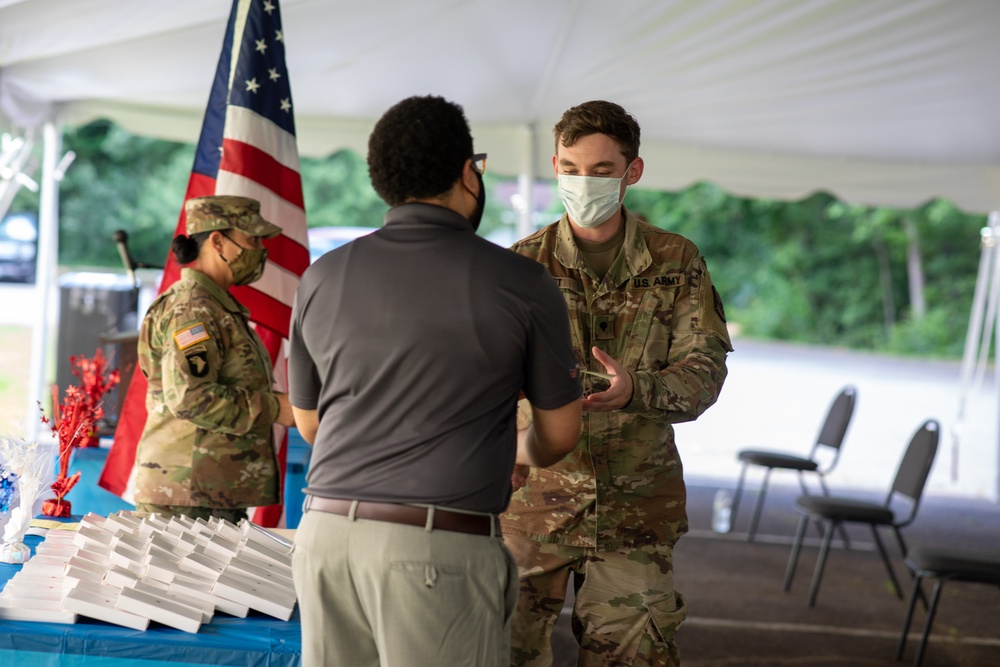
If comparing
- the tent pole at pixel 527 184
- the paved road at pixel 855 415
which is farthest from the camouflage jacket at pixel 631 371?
the paved road at pixel 855 415

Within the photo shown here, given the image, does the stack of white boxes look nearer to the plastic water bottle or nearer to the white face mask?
the white face mask

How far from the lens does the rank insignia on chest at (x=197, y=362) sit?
3096 millimetres

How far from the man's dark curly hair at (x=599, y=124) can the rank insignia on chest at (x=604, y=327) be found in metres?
0.36

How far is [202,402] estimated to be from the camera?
308 cm

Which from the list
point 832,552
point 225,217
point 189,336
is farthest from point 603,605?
point 832,552

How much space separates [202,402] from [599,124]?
150 centimetres

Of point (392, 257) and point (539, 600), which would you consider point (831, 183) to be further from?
point (392, 257)

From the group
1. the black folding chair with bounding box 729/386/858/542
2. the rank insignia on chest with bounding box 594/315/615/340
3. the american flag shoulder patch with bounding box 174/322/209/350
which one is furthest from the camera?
the black folding chair with bounding box 729/386/858/542

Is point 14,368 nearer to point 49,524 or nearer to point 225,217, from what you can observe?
point 225,217

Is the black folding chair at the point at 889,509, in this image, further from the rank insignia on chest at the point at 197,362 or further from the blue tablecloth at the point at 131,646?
the blue tablecloth at the point at 131,646

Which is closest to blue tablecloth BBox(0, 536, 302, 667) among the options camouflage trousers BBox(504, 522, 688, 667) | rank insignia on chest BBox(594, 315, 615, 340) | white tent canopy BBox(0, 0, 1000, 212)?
camouflage trousers BBox(504, 522, 688, 667)

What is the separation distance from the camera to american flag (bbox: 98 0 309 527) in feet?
13.5

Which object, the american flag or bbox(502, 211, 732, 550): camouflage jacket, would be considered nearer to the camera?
bbox(502, 211, 732, 550): camouflage jacket

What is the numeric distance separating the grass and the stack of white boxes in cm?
1006
